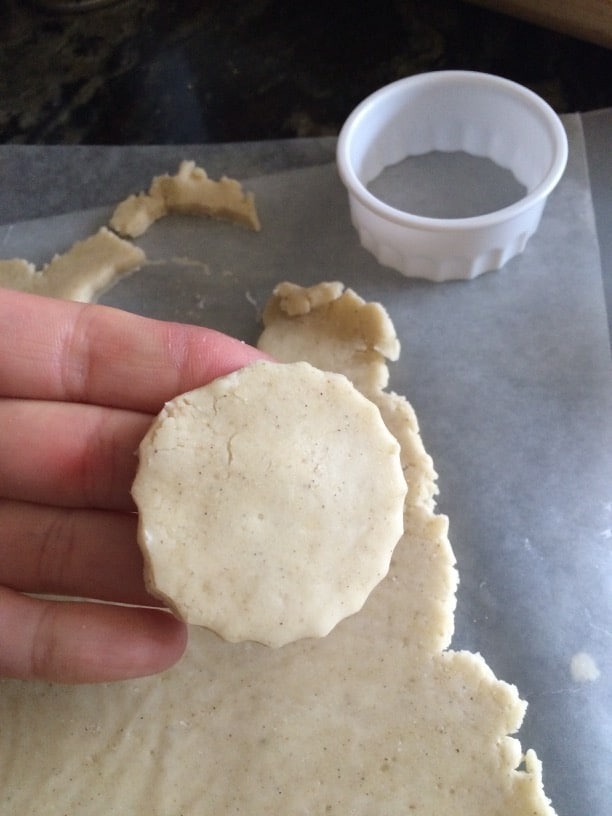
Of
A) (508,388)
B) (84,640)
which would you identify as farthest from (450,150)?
(84,640)

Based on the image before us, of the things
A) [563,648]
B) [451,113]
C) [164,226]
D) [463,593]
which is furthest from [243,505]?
[451,113]

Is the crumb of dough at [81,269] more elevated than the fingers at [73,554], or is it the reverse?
the crumb of dough at [81,269]

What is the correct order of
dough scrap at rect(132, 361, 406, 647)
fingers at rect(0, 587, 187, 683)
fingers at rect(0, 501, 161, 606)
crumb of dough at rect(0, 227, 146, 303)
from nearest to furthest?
dough scrap at rect(132, 361, 406, 647), fingers at rect(0, 587, 187, 683), fingers at rect(0, 501, 161, 606), crumb of dough at rect(0, 227, 146, 303)

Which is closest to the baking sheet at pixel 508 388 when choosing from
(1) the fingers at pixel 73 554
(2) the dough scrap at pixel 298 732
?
(2) the dough scrap at pixel 298 732

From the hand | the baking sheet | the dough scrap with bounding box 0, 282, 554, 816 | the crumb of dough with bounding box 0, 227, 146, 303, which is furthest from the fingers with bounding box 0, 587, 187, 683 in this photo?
the crumb of dough with bounding box 0, 227, 146, 303

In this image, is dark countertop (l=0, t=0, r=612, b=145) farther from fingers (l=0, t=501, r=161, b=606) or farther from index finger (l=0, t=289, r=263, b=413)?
fingers (l=0, t=501, r=161, b=606)

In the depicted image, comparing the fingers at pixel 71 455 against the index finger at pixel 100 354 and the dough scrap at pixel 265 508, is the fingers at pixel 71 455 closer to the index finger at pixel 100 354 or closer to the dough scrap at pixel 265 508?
the index finger at pixel 100 354

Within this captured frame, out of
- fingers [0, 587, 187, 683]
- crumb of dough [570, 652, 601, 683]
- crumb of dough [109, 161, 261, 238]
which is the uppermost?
crumb of dough [109, 161, 261, 238]
